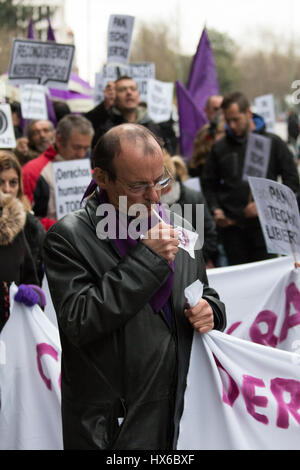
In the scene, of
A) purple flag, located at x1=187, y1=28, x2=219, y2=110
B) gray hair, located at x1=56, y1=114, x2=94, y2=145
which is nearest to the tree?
purple flag, located at x1=187, y1=28, x2=219, y2=110

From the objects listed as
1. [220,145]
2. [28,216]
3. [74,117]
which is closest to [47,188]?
[74,117]

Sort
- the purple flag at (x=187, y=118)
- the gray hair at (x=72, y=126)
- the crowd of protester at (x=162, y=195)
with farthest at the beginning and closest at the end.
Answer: the purple flag at (x=187, y=118), the gray hair at (x=72, y=126), the crowd of protester at (x=162, y=195)

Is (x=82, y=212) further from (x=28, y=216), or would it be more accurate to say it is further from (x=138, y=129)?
(x=28, y=216)

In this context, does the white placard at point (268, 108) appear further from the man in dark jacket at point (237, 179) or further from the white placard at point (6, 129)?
the white placard at point (6, 129)

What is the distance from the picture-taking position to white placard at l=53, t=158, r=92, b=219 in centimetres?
589

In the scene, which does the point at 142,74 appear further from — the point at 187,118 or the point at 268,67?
the point at 268,67

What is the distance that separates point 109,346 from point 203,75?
30.8 ft

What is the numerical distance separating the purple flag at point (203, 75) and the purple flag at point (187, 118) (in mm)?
859

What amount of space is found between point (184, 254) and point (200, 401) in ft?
1.68

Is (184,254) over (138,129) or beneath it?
beneath

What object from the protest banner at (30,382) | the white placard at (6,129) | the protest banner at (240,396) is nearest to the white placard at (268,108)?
the white placard at (6,129)

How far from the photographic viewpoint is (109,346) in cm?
234

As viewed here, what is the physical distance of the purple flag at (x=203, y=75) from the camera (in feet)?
36.8

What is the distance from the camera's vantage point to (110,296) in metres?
2.23
